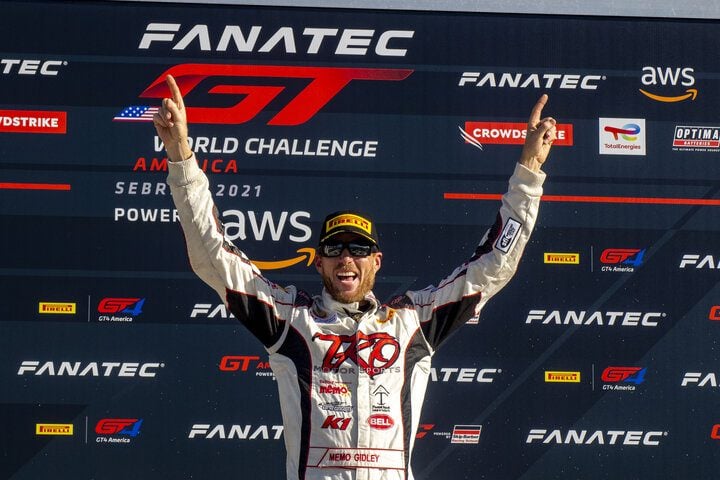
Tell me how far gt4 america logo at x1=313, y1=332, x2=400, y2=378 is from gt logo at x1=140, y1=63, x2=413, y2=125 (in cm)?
208

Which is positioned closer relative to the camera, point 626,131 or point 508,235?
point 508,235

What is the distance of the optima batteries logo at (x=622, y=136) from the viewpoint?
484 centimetres

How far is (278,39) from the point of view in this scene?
188 inches

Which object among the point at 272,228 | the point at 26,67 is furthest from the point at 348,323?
the point at 26,67

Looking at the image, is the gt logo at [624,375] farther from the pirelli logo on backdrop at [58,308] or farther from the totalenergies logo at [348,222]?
the pirelli logo on backdrop at [58,308]

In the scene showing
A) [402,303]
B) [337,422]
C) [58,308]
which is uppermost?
[58,308]

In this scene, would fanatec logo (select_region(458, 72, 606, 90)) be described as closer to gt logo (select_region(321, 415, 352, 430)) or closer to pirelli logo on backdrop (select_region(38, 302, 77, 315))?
pirelli logo on backdrop (select_region(38, 302, 77, 315))

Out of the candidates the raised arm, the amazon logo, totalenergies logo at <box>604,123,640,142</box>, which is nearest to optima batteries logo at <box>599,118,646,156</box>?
totalenergies logo at <box>604,123,640,142</box>

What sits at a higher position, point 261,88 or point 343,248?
point 261,88

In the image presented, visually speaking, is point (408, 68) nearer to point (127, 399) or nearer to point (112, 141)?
point (112, 141)

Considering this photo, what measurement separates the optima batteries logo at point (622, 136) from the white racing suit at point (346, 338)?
2.06 meters

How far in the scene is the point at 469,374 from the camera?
4.74 meters

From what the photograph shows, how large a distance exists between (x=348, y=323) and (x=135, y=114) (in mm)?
2238

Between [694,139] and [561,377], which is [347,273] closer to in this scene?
[561,377]
